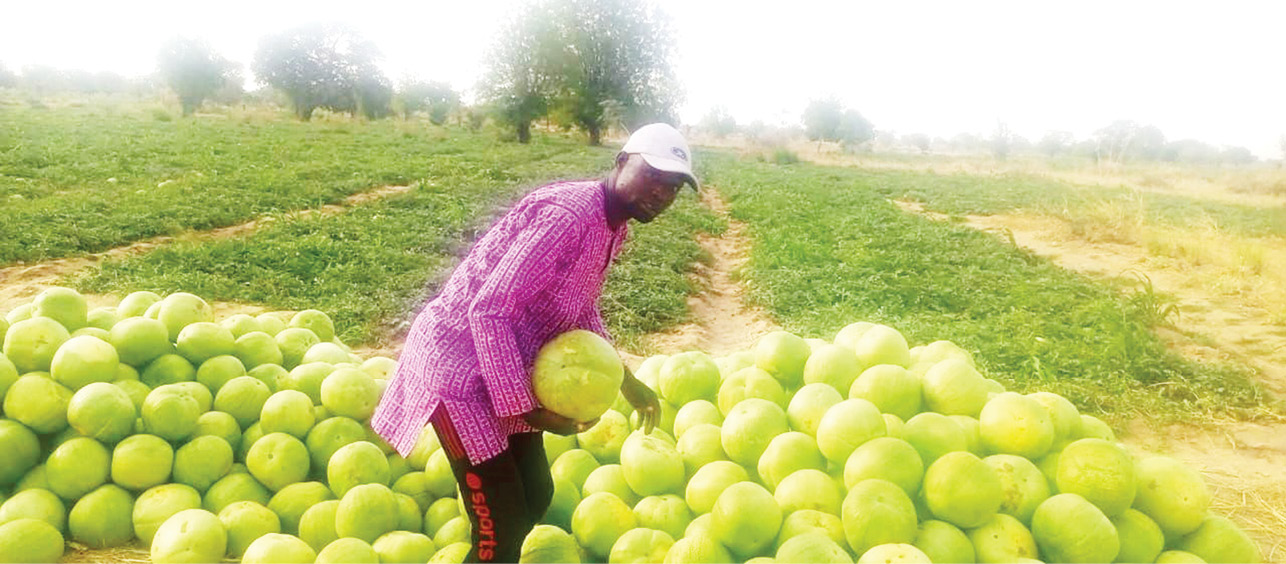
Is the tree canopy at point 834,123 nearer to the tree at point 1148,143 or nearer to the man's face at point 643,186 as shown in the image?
the tree at point 1148,143

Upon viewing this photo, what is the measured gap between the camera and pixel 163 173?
16.8 metres

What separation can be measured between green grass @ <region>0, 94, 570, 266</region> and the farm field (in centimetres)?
8

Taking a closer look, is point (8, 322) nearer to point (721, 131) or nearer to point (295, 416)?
point (295, 416)

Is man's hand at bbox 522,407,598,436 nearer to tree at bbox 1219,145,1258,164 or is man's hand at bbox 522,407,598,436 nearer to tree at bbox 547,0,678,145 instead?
tree at bbox 547,0,678,145

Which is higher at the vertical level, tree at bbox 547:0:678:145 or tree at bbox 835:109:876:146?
tree at bbox 547:0:678:145

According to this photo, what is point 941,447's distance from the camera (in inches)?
112

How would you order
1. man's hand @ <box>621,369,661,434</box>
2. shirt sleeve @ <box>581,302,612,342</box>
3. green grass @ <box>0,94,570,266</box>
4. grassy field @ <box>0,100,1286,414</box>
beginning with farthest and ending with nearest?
green grass @ <box>0,94,570,266</box>, grassy field @ <box>0,100,1286,414</box>, man's hand @ <box>621,369,661,434</box>, shirt sleeve @ <box>581,302,612,342</box>

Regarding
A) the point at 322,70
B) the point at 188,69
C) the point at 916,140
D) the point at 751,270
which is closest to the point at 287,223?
the point at 751,270

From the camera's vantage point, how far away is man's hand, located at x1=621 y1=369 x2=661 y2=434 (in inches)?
118

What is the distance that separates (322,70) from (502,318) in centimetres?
6269

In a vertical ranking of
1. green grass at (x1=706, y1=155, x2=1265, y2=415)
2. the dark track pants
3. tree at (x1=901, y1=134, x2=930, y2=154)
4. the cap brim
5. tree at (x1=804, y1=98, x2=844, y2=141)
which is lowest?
green grass at (x1=706, y1=155, x2=1265, y2=415)

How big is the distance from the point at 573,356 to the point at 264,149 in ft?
79.3

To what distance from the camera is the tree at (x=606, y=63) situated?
47625mm

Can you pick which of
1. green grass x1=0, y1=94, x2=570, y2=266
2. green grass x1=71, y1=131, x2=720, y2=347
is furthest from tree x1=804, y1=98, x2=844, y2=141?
green grass x1=71, y1=131, x2=720, y2=347
